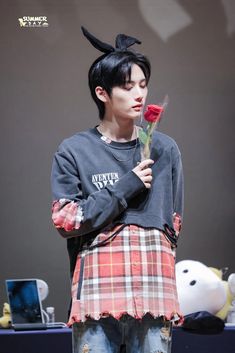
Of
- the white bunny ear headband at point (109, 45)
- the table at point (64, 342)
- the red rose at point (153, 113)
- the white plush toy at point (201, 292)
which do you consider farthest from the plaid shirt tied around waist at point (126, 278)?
the white plush toy at point (201, 292)

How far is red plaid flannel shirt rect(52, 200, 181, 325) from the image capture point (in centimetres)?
132

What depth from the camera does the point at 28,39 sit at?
2846 mm

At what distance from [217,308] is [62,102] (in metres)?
1.13

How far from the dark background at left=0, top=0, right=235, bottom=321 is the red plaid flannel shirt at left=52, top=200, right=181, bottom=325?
4.80 feet

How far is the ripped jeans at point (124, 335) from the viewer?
1313mm

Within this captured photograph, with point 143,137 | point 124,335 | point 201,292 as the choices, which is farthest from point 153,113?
point 201,292

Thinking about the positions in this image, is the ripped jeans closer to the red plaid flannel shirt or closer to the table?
the red plaid flannel shirt

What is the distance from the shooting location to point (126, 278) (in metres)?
1.33

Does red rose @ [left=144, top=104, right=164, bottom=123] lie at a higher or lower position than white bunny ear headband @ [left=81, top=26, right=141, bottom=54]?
lower

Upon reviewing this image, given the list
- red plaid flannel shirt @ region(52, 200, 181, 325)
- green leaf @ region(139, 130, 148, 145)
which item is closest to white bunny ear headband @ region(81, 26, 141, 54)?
green leaf @ region(139, 130, 148, 145)

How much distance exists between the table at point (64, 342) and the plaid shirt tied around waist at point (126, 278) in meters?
0.82

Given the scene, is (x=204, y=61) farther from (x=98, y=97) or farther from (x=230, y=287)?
(x=98, y=97)

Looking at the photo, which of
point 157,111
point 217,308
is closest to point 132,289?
point 157,111

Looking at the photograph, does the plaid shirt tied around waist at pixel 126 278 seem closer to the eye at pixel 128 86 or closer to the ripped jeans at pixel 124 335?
the ripped jeans at pixel 124 335
